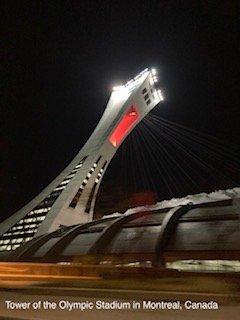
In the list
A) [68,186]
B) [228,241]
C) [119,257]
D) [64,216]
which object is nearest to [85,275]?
[119,257]

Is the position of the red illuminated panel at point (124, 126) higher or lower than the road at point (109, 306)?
higher

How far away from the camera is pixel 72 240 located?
45.6ft

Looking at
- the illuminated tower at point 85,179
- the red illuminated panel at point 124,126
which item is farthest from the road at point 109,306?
the red illuminated panel at point 124,126

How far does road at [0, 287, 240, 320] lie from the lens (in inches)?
168

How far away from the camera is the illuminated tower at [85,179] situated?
38.5m

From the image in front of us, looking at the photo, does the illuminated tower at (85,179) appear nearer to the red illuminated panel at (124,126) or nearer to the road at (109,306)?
the red illuminated panel at (124,126)

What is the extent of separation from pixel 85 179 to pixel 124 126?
35.2 feet

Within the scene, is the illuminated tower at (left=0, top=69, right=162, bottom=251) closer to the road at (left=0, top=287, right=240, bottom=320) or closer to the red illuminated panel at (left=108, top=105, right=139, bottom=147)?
the red illuminated panel at (left=108, top=105, right=139, bottom=147)

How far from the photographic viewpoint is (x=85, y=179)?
4138cm

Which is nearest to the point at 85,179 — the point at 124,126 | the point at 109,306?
the point at 124,126

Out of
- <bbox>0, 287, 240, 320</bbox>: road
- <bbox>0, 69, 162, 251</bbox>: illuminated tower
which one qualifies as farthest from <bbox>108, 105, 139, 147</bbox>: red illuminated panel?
<bbox>0, 287, 240, 320</bbox>: road

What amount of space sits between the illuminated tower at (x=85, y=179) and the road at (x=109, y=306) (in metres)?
31.7

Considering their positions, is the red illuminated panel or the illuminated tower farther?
the red illuminated panel

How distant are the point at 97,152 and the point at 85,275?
117ft
